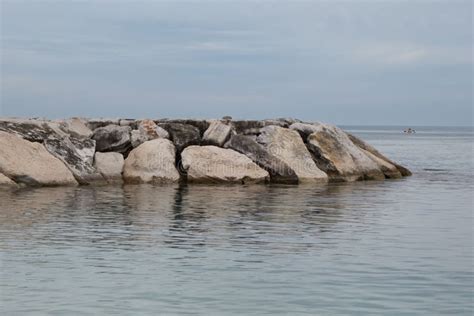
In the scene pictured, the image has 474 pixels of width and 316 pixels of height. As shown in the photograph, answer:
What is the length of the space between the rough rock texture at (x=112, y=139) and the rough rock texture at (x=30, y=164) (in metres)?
2.59

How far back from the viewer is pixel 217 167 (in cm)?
2889

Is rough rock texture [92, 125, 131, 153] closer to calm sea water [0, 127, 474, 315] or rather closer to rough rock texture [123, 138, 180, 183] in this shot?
rough rock texture [123, 138, 180, 183]

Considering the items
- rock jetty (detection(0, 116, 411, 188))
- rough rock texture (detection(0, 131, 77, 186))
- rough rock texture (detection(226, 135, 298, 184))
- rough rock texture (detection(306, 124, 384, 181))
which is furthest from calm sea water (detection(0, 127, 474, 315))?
rough rock texture (detection(306, 124, 384, 181))

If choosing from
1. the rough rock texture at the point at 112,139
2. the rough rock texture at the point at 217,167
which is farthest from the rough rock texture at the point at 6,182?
the rough rock texture at the point at 217,167

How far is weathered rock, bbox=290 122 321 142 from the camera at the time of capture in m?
31.8

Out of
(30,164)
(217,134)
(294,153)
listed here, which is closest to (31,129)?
(30,164)

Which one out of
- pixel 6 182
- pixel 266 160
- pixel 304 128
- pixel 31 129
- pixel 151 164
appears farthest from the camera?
pixel 304 128

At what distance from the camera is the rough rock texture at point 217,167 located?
94.3ft

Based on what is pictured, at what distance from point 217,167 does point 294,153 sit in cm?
291

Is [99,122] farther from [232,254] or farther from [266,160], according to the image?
[232,254]

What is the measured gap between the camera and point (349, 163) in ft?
104

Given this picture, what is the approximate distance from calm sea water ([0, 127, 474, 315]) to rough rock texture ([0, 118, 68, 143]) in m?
3.48

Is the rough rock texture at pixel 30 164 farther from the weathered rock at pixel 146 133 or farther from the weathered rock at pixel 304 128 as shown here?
the weathered rock at pixel 304 128

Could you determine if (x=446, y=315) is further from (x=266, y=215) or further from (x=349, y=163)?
(x=349, y=163)
